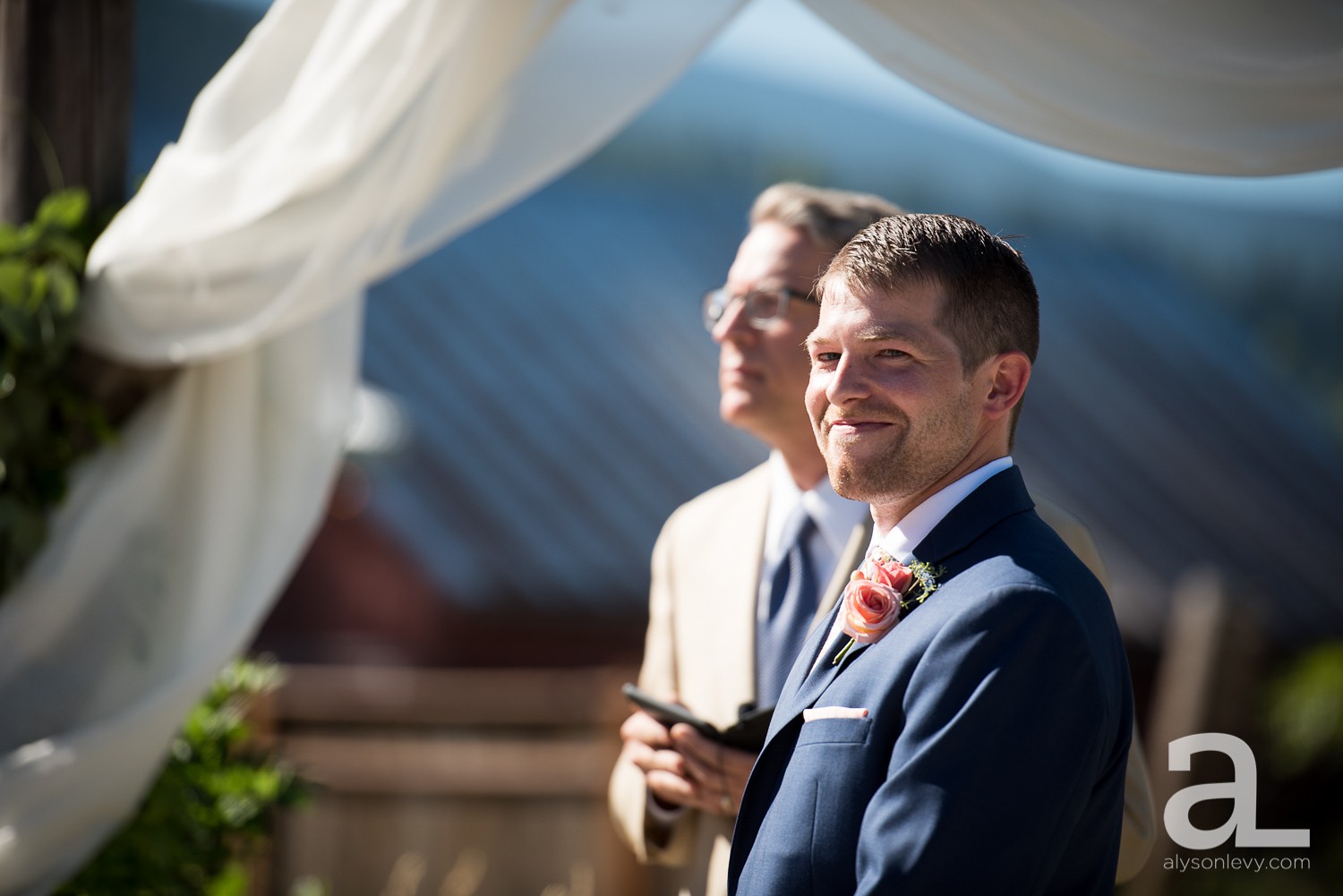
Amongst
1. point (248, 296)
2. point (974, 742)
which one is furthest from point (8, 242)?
point (974, 742)

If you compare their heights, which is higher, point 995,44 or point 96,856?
point 995,44

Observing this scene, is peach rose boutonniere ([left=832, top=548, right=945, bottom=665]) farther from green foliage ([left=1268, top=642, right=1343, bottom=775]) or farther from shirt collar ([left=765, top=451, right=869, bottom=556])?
green foliage ([left=1268, top=642, right=1343, bottom=775])

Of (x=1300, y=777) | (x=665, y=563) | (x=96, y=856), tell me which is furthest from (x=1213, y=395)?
(x=96, y=856)

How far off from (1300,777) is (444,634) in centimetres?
419

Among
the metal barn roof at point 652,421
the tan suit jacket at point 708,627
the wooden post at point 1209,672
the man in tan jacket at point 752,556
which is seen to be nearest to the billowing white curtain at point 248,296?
the man in tan jacket at point 752,556

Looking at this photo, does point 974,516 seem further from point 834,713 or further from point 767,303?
point 767,303

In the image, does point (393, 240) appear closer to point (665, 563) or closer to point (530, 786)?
point (665, 563)

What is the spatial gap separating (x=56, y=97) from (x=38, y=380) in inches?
25.3

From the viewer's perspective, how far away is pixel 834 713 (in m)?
1.39

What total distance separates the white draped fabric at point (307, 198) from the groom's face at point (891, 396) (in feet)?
3.38

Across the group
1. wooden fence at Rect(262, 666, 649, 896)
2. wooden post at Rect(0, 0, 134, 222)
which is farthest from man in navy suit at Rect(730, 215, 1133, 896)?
wooden fence at Rect(262, 666, 649, 896)

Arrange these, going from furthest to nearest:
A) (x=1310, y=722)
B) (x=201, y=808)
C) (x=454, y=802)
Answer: (x=1310, y=722) < (x=454, y=802) < (x=201, y=808)

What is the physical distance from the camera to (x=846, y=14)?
233cm

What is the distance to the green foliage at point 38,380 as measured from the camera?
2600 millimetres
